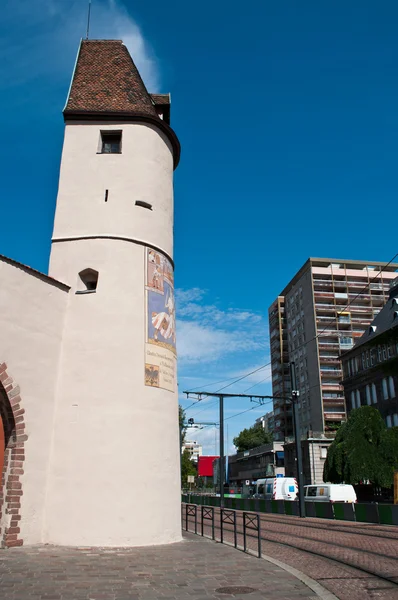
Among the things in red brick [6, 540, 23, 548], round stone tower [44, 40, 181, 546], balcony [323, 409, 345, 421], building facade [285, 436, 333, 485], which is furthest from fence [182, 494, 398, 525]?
balcony [323, 409, 345, 421]

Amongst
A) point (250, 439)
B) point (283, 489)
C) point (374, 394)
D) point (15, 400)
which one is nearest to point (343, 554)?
point (15, 400)

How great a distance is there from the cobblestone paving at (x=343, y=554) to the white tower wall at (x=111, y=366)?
340 cm

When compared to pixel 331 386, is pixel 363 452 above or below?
below

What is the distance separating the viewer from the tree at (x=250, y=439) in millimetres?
94438

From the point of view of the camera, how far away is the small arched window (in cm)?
1525

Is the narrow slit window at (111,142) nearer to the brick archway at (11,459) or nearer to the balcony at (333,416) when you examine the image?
the brick archway at (11,459)

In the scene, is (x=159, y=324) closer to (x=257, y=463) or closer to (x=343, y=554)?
(x=343, y=554)

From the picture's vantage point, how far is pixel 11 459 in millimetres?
12555

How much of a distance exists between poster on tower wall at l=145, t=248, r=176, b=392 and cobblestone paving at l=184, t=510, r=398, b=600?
5169 mm

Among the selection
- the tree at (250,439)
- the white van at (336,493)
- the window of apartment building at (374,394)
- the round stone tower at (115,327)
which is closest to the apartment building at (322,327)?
the tree at (250,439)

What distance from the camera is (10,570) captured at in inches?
357

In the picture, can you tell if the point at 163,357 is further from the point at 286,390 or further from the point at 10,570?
the point at 286,390

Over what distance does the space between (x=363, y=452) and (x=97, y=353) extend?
91.0ft

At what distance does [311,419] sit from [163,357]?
64425 mm
